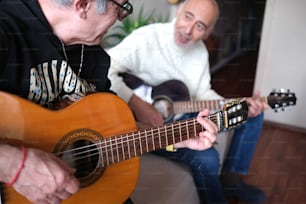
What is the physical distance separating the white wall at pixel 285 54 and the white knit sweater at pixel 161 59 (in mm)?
502

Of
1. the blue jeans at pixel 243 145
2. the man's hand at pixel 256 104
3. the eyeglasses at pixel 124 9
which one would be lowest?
the blue jeans at pixel 243 145

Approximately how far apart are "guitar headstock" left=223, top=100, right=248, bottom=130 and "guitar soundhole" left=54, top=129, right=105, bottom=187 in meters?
0.29

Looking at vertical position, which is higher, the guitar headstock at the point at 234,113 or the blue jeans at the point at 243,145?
the guitar headstock at the point at 234,113

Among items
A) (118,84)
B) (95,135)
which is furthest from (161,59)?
(95,135)

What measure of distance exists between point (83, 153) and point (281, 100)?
71cm

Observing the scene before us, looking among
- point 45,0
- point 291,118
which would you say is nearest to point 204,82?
point 291,118

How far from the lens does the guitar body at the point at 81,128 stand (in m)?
0.56

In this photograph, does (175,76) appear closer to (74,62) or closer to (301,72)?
(74,62)

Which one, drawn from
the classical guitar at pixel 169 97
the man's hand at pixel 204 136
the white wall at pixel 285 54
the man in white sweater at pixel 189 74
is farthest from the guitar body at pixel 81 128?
the white wall at pixel 285 54

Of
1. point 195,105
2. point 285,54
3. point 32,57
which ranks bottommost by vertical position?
point 195,105

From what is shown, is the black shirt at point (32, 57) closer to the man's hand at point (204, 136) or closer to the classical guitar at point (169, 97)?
the man's hand at point (204, 136)

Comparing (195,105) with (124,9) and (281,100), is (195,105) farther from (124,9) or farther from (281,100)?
(124,9)

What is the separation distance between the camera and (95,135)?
658mm

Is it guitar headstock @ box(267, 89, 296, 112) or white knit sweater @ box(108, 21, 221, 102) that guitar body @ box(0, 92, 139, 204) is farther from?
guitar headstock @ box(267, 89, 296, 112)
